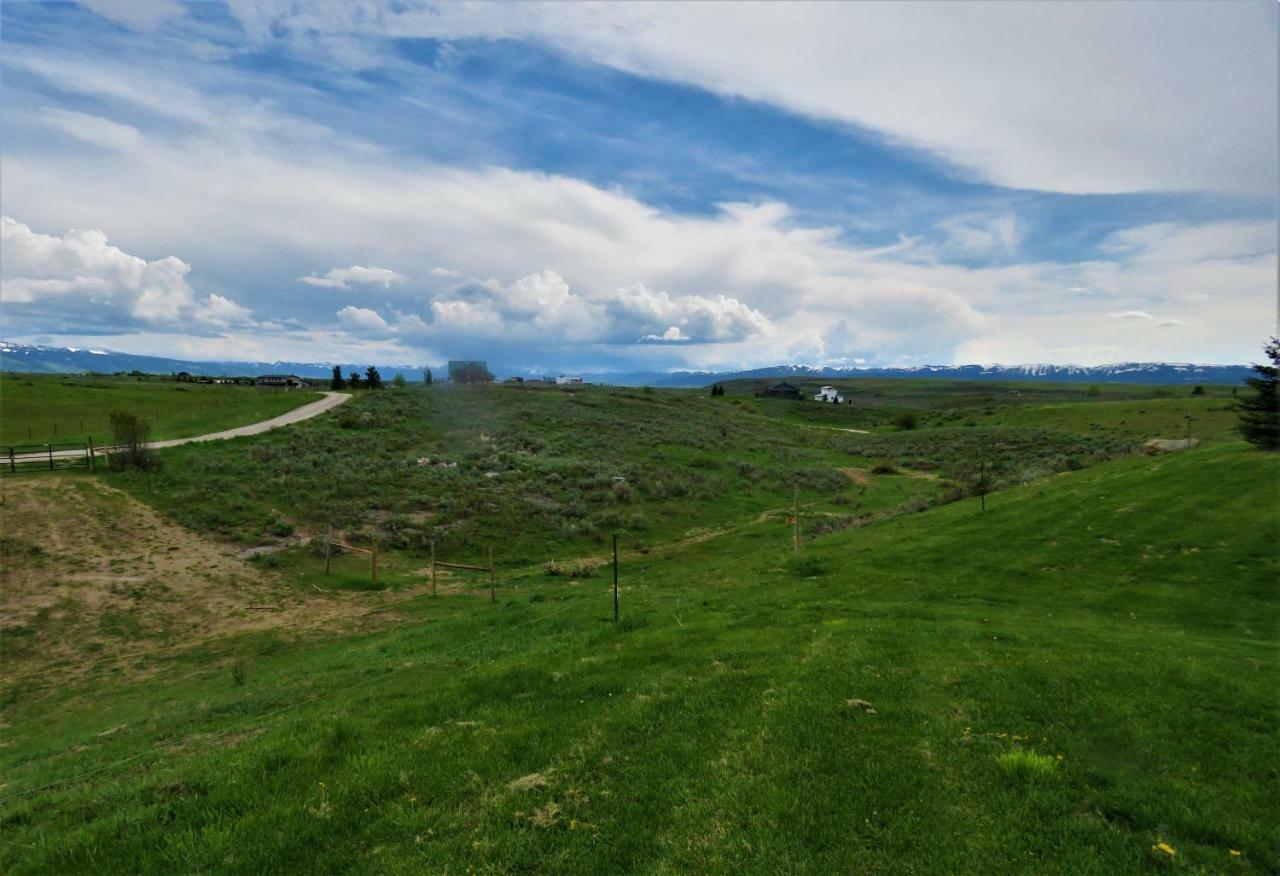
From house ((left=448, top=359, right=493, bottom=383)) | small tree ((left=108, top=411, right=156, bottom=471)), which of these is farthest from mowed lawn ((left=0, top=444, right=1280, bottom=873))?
house ((left=448, top=359, right=493, bottom=383))

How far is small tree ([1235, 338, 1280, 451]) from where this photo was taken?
27172 millimetres

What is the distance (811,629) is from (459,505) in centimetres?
2889

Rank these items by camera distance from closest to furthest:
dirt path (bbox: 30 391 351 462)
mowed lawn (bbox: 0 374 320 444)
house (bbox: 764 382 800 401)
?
dirt path (bbox: 30 391 351 462) → mowed lawn (bbox: 0 374 320 444) → house (bbox: 764 382 800 401)

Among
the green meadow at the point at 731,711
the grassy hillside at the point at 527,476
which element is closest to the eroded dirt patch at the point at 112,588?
the green meadow at the point at 731,711

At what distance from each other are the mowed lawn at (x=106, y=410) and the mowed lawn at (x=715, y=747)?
43.5 m

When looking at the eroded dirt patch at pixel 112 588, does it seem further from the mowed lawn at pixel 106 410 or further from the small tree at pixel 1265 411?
the small tree at pixel 1265 411

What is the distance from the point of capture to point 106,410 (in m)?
62.4

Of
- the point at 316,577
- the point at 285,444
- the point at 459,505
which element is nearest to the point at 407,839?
the point at 316,577

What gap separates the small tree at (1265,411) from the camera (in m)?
27.2

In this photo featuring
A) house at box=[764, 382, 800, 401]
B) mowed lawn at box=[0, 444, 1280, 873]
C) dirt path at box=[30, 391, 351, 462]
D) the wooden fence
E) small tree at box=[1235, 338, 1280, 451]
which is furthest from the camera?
house at box=[764, 382, 800, 401]

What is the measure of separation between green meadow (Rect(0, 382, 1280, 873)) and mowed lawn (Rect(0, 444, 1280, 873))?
1.8 inches

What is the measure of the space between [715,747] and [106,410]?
265 ft

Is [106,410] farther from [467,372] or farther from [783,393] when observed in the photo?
[783,393]

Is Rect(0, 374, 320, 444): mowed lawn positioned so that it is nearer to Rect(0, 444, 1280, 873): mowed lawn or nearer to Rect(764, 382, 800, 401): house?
Rect(0, 444, 1280, 873): mowed lawn
